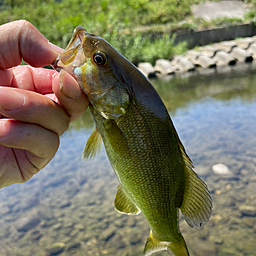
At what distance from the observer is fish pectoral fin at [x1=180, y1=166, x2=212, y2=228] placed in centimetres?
186

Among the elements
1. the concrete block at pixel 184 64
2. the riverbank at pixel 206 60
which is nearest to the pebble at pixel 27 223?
the riverbank at pixel 206 60

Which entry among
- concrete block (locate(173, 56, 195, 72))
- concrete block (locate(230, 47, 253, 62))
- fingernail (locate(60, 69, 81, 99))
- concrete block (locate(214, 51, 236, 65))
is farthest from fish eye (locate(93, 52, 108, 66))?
concrete block (locate(230, 47, 253, 62))

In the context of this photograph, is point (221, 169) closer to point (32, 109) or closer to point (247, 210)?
point (247, 210)

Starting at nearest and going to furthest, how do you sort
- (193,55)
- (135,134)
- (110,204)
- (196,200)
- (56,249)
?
(135,134), (196,200), (56,249), (110,204), (193,55)

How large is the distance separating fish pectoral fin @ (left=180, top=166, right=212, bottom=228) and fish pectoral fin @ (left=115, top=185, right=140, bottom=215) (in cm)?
38

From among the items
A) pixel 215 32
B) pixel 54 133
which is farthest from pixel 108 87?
pixel 215 32

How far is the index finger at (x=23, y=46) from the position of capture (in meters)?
1.71

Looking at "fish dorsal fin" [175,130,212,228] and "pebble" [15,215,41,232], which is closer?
"fish dorsal fin" [175,130,212,228]

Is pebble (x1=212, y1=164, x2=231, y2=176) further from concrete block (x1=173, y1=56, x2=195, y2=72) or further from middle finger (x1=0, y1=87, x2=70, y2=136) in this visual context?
concrete block (x1=173, y1=56, x2=195, y2=72)

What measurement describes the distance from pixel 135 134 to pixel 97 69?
468 millimetres

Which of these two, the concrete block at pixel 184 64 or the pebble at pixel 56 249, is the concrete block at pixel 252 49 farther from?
the pebble at pixel 56 249

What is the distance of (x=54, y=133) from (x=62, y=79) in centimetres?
45

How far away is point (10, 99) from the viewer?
1.47 m

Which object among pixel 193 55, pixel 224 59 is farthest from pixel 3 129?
pixel 193 55
